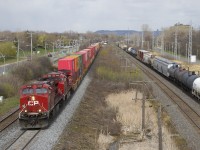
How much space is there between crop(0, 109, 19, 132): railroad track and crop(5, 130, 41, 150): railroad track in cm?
213

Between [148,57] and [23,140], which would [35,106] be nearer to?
[23,140]

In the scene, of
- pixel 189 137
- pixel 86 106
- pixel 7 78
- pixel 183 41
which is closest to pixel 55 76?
pixel 86 106

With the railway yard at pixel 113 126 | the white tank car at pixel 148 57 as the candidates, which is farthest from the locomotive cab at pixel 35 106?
the white tank car at pixel 148 57

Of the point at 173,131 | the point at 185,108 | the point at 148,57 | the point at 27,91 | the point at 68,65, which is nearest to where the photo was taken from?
the point at 27,91

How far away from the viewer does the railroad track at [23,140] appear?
20.6 metres

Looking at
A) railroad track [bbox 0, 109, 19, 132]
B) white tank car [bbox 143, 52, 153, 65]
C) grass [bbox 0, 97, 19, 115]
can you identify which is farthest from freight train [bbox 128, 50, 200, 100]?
grass [bbox 0, 97, 19, 115]

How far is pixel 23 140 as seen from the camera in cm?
2209

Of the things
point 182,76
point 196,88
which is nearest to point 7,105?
point 196,88

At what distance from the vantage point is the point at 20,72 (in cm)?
5388

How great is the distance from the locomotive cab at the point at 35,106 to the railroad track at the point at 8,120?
1.91 m

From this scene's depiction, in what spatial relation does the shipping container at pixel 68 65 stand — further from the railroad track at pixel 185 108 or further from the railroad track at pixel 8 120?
the railroad track at pixel 185 108

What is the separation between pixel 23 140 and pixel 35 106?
3.58 metres

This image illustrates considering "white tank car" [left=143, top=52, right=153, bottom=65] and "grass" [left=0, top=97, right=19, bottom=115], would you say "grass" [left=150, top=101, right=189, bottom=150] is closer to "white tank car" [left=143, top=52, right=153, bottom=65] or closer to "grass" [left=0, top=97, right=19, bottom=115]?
"grass" [left=0, top=97, right=19, bottom=115]

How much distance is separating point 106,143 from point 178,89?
27.4 m
